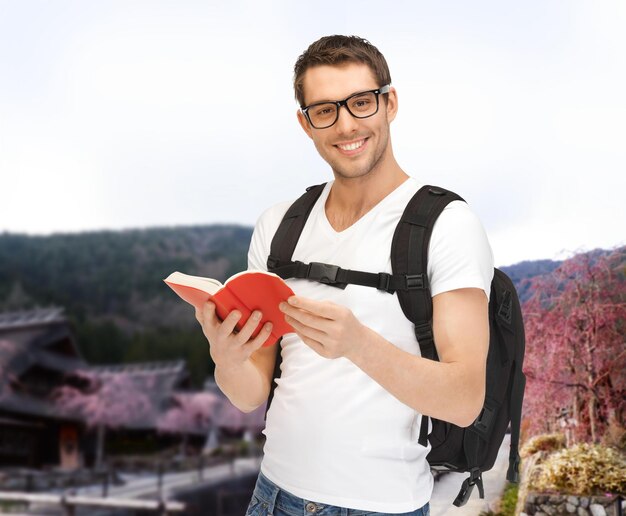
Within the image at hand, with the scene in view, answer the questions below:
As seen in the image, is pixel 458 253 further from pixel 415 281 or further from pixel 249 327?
pixel 249 327

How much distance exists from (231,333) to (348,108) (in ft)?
1.16

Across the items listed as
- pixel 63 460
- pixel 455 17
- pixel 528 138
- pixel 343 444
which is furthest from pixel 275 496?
pixel 63 460

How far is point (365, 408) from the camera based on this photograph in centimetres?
100

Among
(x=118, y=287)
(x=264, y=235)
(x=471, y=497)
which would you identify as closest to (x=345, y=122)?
(x=264, y=235)

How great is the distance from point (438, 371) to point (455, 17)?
91.3 inches

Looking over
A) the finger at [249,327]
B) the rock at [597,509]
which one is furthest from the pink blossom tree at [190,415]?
the finger at [249,327]

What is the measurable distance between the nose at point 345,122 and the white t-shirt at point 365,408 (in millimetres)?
126

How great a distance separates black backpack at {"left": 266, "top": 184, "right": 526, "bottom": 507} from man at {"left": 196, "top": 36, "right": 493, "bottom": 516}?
2cm

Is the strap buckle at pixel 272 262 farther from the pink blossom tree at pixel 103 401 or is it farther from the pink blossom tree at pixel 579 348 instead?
the pink blossom tree at pixel 103 401

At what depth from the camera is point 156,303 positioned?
176 inches

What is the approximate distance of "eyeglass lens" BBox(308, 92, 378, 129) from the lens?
1.08m

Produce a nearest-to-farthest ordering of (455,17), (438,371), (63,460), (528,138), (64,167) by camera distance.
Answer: (438,371)
(528,138)
(455,17)
(64,167)
(63,460)

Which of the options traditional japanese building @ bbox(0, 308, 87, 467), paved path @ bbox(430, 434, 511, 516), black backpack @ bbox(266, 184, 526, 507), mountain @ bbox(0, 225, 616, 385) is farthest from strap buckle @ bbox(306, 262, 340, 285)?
traditional japanese building @ bbox(0, 308, 87, 467)

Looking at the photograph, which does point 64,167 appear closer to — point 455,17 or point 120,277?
point 120,277
